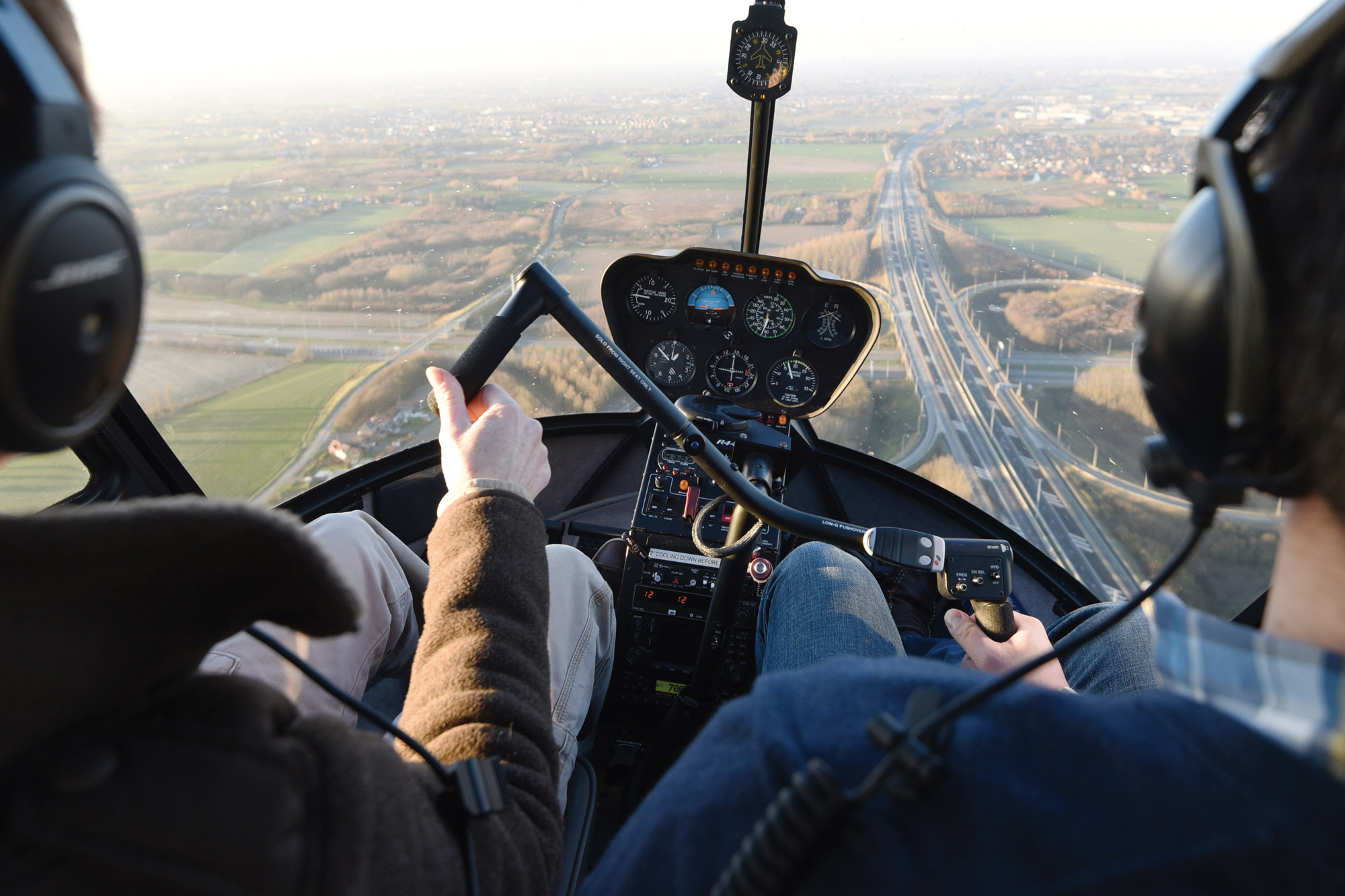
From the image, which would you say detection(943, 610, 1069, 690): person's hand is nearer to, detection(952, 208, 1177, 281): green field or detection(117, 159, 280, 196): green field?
detection(952, 208, 1177, 281): green field

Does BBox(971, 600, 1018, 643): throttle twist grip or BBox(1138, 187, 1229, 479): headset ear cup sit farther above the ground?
BBox(1138, 187, 1229, 479): headset ear cup

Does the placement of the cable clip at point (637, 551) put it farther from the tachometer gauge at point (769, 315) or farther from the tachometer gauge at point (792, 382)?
the tachometer gauge at point (769, 315)

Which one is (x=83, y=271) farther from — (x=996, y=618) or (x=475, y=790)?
(x=996, y=618)

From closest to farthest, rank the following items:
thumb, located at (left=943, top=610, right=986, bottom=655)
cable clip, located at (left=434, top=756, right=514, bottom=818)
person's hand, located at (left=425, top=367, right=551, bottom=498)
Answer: cable clip, located at (left=434, top=756, right=514, bottom=818) < person's hand, located at (left=425, top=367, right=551, bottom=498) < thumb, located at (left=943, top=610, right=986, bottom=655)

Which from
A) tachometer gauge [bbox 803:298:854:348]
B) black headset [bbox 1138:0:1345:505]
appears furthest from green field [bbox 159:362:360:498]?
black headset [bbox 1138:0:1345:505]

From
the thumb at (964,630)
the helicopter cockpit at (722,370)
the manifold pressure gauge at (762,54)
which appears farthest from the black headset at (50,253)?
the manifold pressure gauge at (762,54)

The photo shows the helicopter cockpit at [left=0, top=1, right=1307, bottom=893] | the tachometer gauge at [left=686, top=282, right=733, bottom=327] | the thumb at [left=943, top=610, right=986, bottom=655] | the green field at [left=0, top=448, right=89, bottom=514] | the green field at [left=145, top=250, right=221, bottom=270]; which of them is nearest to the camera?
the thumb at [left=943, top=610, right=986, bottom=655]

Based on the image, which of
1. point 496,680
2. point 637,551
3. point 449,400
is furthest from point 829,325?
point 496,680
